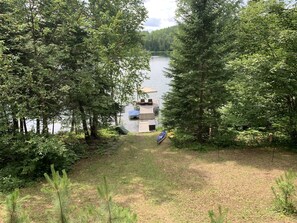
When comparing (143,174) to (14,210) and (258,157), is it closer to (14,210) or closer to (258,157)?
(258,157)

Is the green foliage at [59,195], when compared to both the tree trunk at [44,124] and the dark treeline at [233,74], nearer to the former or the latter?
the tree trunk at [44,124]

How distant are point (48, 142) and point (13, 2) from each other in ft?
15.1

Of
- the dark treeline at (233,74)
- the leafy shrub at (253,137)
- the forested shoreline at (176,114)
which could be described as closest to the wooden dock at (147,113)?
the forested shoreline at (176,114)

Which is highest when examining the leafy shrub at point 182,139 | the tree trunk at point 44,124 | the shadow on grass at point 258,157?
the tree trunk at point 44,124

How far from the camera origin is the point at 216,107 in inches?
462

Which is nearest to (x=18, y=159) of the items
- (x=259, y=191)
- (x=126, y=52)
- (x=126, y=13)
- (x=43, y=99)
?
(x=43, y=99)

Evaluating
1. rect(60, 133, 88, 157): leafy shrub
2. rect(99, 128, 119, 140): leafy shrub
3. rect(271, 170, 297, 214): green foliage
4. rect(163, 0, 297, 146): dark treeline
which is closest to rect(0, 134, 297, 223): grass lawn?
rect(271, 170, 297, 214): green foliage

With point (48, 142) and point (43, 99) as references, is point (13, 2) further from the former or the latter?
point (48, 142)

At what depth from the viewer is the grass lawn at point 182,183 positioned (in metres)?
6.17

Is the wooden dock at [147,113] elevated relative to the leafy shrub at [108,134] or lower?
elevated

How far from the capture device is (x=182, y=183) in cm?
→ 795

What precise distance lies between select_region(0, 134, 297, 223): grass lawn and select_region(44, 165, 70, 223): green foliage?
330 cm

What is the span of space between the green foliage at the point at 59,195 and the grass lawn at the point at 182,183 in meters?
3.30

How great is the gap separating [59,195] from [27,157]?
6.41 m
